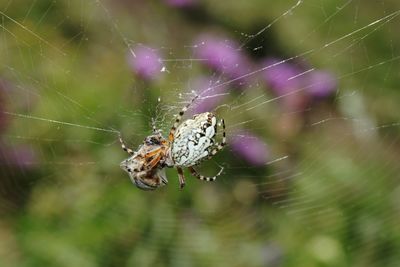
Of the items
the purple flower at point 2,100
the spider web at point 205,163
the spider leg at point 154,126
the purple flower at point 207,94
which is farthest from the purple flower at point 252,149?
the purple flower at point 2,100

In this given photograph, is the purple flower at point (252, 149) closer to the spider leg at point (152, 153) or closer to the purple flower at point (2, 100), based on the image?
the spider leg at point (152, 153)

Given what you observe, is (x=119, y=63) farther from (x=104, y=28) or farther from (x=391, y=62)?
(x=391, y=62)

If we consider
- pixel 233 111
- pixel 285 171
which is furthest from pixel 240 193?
pixel 233 111

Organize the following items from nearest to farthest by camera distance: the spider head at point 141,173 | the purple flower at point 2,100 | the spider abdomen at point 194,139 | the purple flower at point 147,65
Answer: the spider abdomen at point 194,139 < the spider head at point 141,173 < the purple flower at point 147,65 < the purple flower at point 2,100

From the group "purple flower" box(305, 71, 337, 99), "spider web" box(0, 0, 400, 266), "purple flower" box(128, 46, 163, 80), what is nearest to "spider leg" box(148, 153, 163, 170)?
"spider web" box(0, 0, 400, 266)

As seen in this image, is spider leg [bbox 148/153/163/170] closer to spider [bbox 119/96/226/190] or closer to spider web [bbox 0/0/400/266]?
spider [bbox 119/96/226/190]

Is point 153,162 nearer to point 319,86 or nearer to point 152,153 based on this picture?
point 152,153
